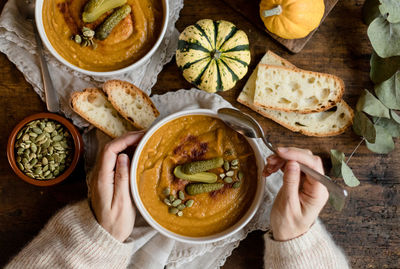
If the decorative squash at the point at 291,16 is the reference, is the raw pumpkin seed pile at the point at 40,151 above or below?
below

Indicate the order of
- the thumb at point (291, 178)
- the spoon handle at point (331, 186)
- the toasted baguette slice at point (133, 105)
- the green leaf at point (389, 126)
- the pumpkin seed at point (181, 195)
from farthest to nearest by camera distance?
the green leaf at point (389, 126), the toasted baguette slice at point (133, 105), the pumpkin seed at point (181, 195), the thumb at point (291, 178), the spoon handle at point (331, 186)

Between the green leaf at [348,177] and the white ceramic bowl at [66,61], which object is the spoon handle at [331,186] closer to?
the green leaf at [348,177]

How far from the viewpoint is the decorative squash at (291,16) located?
2.52 metres

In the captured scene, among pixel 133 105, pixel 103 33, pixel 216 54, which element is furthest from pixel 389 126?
pixel 103 33

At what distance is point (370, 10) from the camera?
2.70 meters

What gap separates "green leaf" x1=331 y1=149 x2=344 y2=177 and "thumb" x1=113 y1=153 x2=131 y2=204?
137 cm

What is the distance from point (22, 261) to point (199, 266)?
113 centimetres

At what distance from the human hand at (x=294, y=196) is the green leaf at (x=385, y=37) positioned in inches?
32.5

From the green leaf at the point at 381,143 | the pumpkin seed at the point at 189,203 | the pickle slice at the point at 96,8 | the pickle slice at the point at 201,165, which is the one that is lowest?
the green leaf at the point at 381,143

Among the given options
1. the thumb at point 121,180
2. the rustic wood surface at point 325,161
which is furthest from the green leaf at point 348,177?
the thumb at point 121,180

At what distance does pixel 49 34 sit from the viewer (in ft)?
8.29

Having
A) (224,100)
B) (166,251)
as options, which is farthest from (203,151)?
(166,251)

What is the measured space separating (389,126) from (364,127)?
6.8 inches

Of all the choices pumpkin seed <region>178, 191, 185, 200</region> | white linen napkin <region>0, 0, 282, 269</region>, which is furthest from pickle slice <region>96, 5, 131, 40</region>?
pumpkin seed <region>178, 191, 185, 200</region>
